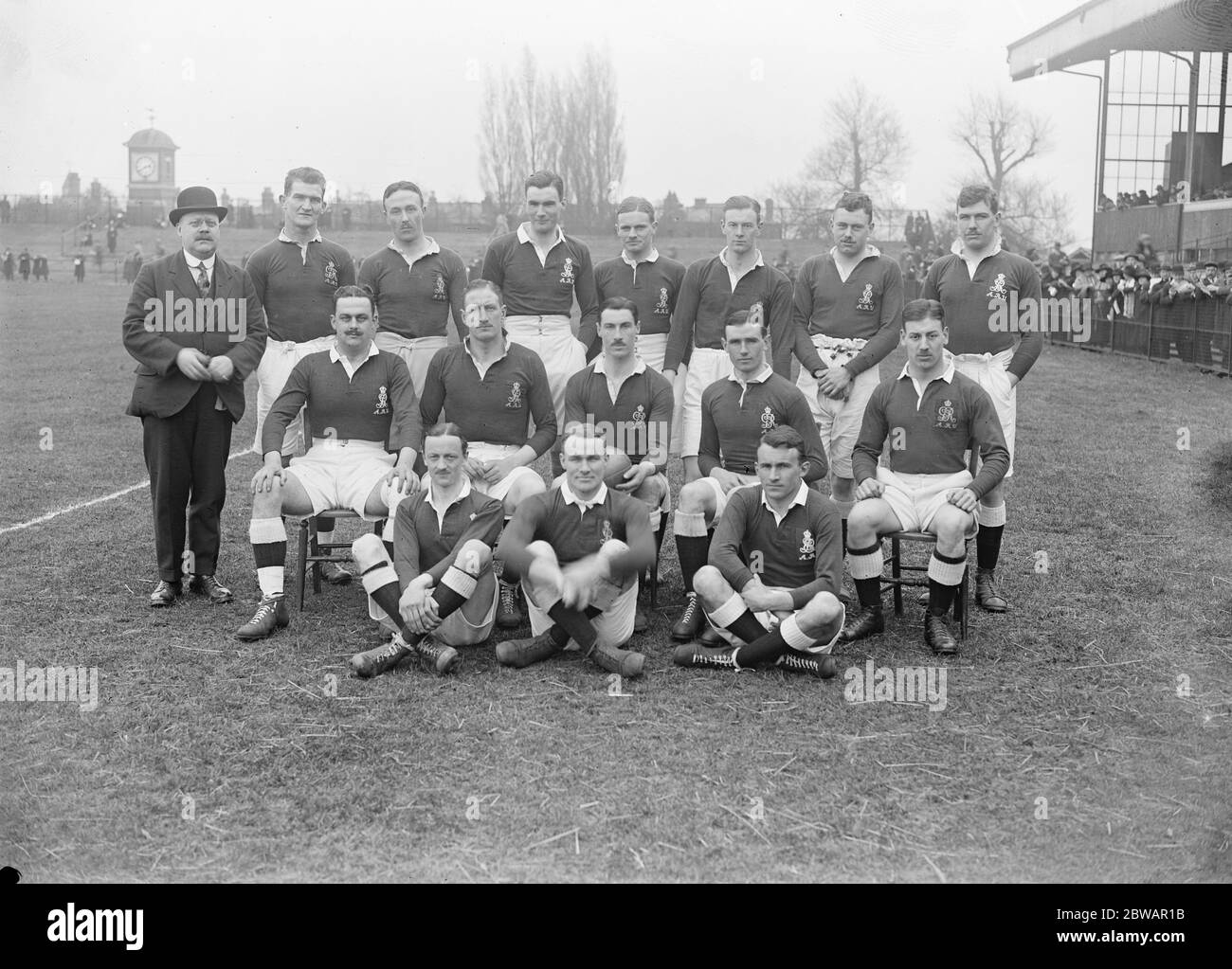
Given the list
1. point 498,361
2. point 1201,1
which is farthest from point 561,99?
point 498,361

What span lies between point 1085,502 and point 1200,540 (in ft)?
4.41

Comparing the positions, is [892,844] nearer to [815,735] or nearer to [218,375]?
[815,735]

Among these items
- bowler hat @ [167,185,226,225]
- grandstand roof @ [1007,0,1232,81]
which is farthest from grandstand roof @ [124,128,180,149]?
bowler hat @ [167,185,226,225]

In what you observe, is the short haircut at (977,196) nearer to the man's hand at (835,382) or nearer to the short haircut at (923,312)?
the short haircut at (923,312)

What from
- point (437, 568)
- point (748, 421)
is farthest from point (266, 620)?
point (748, 421)

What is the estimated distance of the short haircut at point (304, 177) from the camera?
22.8ft

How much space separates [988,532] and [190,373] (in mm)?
4363

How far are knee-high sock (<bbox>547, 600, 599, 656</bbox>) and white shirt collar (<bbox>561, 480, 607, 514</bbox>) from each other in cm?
47

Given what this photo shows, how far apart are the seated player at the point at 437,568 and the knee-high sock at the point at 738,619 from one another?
111cm

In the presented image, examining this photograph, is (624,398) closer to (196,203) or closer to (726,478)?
(726,478)

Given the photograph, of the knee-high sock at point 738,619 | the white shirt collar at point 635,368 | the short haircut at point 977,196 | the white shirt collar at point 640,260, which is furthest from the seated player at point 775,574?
the short haircut at point 977,196

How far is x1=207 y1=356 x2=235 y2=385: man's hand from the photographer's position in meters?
6.52

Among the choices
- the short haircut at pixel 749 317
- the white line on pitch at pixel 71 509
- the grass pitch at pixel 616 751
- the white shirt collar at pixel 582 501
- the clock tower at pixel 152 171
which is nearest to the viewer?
the grass pitch at pixel 616 751

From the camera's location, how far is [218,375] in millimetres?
6547
